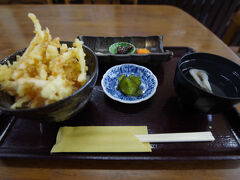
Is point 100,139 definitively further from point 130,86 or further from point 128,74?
point 128,74

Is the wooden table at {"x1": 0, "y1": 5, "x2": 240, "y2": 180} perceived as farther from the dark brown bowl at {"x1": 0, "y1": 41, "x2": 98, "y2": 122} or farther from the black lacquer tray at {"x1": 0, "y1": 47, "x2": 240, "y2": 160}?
the dark brown bowl at {"x1": 0, "y1": 41, "x2": 98, "y2": 122}

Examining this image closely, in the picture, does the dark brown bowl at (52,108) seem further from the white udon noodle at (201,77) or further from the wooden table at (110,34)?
the white udon noodle at (201,77)

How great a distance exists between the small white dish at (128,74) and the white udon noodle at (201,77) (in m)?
0.21

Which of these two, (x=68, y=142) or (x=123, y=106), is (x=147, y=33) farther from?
(x=68, y=142)

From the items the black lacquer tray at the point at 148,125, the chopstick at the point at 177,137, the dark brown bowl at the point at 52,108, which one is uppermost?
the dark brown bowl at the point at 52,108

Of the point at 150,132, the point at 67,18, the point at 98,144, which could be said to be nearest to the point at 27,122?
the point at 98,144

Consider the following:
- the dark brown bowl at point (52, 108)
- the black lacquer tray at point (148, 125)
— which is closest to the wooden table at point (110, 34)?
the black lacquer tray at point (148, 125)

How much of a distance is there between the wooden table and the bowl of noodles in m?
0.22

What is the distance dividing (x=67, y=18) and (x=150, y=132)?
160cm

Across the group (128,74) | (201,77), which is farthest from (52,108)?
(201,77)

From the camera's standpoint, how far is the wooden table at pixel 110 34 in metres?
0.59

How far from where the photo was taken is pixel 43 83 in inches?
22.3

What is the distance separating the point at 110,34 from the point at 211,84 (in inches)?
39.8

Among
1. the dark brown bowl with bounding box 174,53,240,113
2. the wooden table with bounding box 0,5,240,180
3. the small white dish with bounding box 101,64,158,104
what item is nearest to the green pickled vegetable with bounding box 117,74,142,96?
the small white dish with bounding box 101,64,158,104
